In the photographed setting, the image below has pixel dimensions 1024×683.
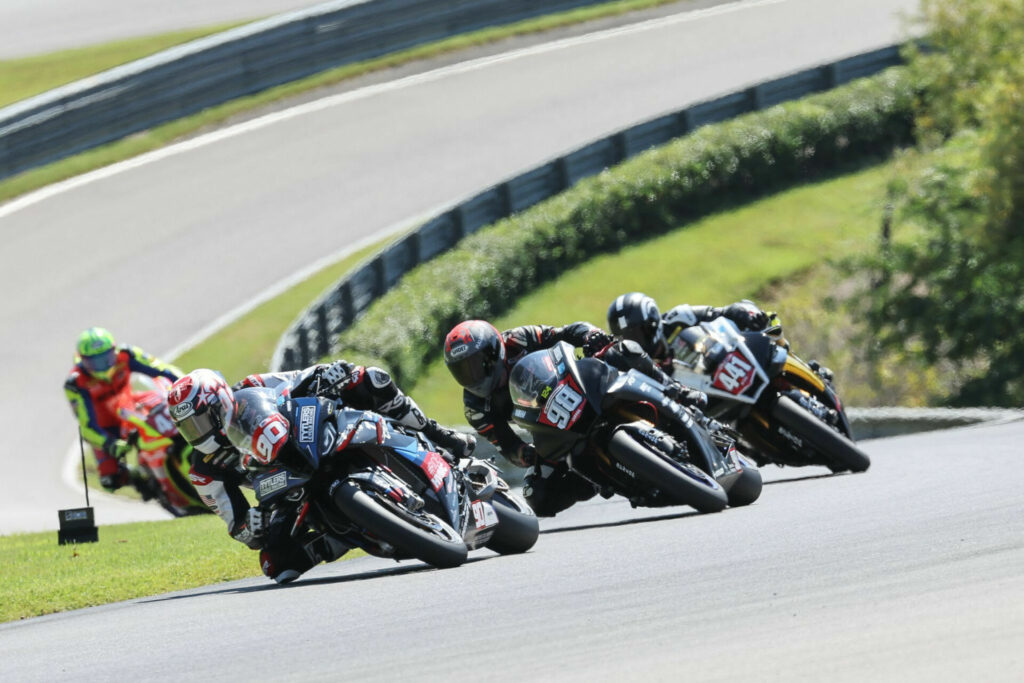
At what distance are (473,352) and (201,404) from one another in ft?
7.02

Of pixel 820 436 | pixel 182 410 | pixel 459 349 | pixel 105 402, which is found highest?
pixel 182 410

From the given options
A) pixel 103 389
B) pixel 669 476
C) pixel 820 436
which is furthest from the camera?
pixel 103 389

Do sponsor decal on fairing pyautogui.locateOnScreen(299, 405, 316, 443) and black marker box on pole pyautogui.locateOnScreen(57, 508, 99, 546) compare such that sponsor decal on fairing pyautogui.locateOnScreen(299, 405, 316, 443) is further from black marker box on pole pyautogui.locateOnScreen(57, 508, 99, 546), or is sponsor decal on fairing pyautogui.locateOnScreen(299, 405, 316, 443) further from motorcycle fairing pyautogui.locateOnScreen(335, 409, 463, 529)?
black marker box on pole pyautogui.locateOnScreen(57, 508, 99, 546)

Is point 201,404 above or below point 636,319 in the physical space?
above

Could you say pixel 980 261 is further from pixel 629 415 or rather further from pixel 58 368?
pixel 629 415

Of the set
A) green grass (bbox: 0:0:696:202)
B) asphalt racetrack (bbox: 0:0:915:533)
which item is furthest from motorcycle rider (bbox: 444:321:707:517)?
green grass (bbox: 0:0:696:202)

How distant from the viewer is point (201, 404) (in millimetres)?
8883

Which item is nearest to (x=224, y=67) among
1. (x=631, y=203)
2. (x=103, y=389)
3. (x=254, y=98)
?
(x=254, y=98)

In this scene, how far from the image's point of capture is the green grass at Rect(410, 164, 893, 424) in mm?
26609

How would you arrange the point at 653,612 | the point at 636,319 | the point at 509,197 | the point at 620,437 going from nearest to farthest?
the point at 653,612 → the point at 620,437 → the point at 636,319 → the point at 509,197

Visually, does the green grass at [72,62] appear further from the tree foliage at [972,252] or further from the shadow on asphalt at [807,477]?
the shadow on asphalt at [807,477]

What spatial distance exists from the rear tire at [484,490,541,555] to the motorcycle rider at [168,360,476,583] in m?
0.44

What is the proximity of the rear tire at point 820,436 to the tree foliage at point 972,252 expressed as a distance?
42.7 ft

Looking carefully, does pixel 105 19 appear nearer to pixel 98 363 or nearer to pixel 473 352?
pixel 98 363
